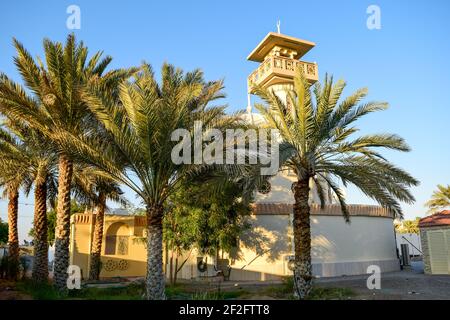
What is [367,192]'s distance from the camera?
39.8 ft

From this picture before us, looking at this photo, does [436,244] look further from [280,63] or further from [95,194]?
[95,194]

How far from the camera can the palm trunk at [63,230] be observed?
43.4 ft

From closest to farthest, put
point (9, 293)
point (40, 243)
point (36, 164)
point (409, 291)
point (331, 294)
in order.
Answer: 1. point (9, 293)
2. point (331, 294)
3. point (409, 291)
4. point (40, 243)
5. point (36, 164)

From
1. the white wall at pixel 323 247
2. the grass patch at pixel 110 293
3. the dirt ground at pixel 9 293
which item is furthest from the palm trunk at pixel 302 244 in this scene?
the dirt ground at pixel 9 293

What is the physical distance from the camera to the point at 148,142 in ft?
36.2

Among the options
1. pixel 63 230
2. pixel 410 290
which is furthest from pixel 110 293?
pixel 410 290

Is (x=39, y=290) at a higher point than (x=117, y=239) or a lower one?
lower

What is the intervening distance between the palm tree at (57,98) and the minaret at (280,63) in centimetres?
1200

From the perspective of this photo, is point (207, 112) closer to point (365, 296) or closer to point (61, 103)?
point (61, 103)

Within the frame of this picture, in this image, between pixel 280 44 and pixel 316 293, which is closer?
pixel 316 293

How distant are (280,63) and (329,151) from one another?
12829mm

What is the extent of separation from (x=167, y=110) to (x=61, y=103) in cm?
445

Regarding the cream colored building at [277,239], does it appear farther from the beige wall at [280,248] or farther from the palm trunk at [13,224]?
the palm trunk at [13,224]

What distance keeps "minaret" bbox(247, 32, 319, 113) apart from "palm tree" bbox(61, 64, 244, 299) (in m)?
12.0
